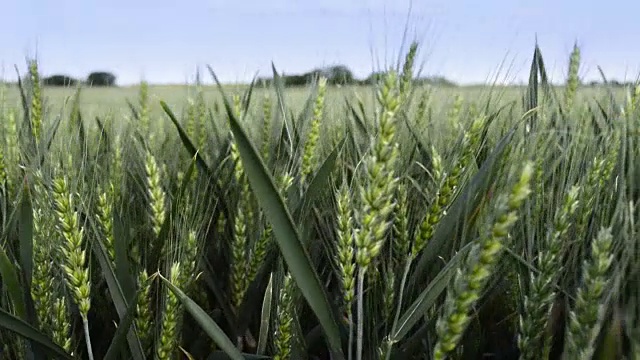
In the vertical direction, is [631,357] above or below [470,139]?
below

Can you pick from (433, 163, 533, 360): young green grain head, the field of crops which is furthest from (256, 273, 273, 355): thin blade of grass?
Result: (433, 163, 533, 360): young green grain head

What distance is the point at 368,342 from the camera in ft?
1.94

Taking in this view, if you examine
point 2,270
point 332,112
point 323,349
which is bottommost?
point 323,349

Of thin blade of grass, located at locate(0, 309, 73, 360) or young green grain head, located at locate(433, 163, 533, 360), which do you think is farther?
thin blade of grass, located at locate(0, 309, 73, 360)

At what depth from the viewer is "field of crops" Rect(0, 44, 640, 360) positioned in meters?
0.46

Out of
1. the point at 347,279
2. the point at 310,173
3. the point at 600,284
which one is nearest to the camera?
the point at 600,284

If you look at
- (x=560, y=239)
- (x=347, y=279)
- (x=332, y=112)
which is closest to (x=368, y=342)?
(x=347, y=279)

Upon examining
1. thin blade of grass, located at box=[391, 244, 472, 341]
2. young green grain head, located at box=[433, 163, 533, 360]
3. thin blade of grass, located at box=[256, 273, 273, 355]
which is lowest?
thin blade of grass, located at box=[256, 273, 273, 355]

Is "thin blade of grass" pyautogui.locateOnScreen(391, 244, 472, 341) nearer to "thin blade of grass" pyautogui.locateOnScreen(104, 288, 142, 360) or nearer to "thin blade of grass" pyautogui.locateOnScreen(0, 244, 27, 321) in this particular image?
"thin blade of grass" pyautogui.locateOnScreen(104, 288, 142, 360)

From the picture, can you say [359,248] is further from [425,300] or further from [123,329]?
[123,329]

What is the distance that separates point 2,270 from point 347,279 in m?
0.34

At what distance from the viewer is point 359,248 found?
47cm

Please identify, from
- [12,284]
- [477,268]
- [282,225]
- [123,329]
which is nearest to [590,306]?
[477,268]

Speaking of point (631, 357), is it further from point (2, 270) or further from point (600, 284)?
point (2, 270)
